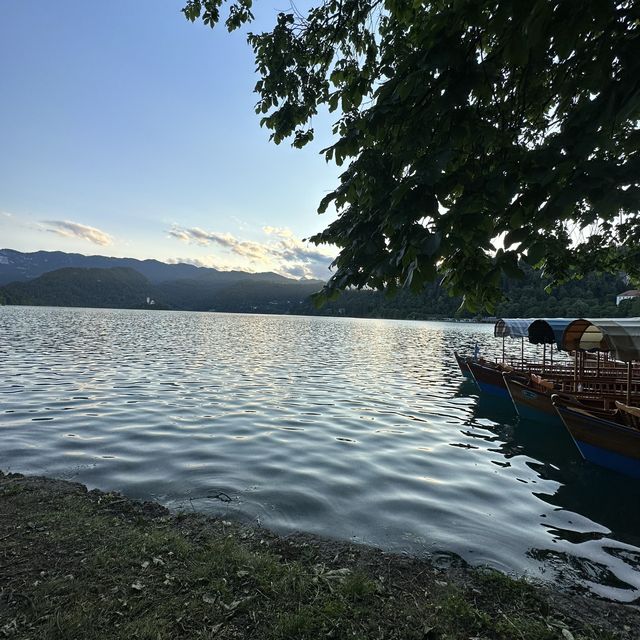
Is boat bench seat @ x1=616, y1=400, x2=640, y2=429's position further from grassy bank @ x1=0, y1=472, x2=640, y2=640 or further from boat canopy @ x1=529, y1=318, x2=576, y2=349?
boat canopy @ x1=529, y1=318, x2=576, y2=349

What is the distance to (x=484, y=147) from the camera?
5.49 m

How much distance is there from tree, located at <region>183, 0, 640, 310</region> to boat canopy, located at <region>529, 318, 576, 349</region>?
1841cm

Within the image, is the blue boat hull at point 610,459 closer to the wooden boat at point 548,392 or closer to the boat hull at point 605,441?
the boat hull at point 605,441

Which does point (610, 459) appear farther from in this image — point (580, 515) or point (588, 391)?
point (588, 391)

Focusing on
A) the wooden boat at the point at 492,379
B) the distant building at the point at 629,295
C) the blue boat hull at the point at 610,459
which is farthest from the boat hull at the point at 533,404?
the distant building at the point at 629,295

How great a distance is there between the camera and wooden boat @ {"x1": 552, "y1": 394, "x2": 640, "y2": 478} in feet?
40.4

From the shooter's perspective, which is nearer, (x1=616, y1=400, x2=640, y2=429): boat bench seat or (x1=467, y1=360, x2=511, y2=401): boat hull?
(x1=616, y1=400, x2=640, y2=429): boat bench seat

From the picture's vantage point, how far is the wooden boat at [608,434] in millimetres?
12328

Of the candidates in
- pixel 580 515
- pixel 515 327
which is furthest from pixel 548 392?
pixel 515 327

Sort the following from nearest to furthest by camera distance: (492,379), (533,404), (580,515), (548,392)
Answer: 1. (580,515)
2. (548,392)
3. (533,404)
4. (492,379)

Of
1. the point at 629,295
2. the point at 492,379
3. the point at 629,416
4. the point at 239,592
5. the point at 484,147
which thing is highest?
the point at 629,295

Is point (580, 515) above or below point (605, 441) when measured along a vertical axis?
below

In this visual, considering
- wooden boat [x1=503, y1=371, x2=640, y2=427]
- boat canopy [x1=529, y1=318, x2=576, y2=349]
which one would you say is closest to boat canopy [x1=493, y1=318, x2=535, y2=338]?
boat canopy [x1=529, y1=318, x2=576, y2=349]

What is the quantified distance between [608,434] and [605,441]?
1.11 ft
